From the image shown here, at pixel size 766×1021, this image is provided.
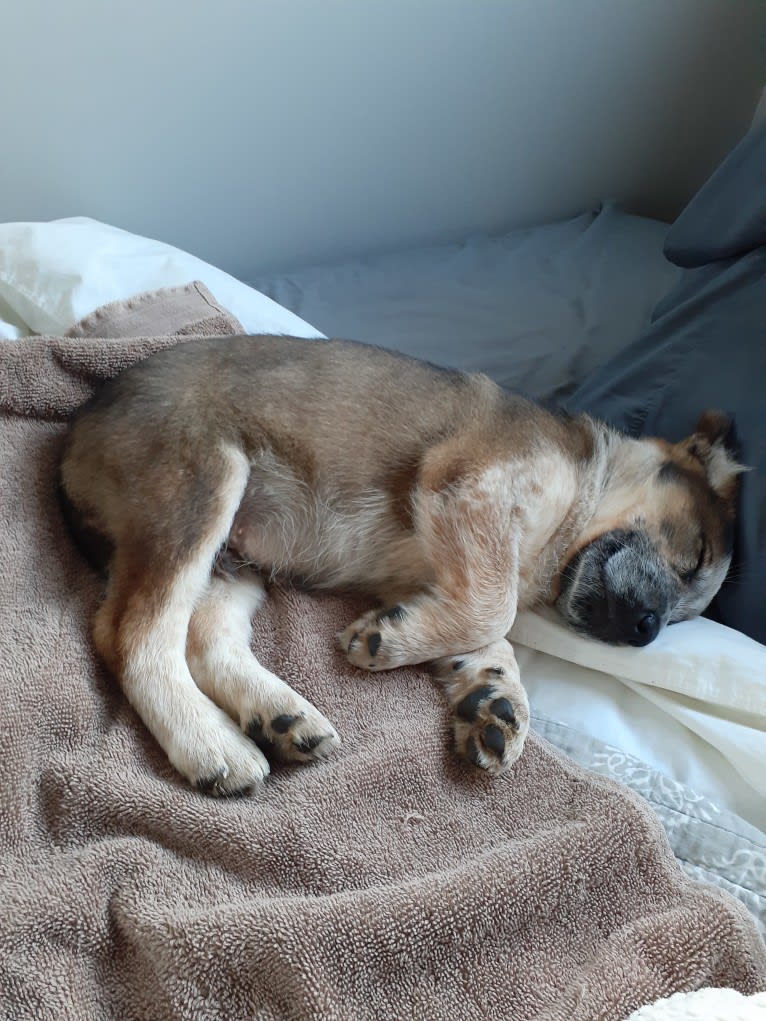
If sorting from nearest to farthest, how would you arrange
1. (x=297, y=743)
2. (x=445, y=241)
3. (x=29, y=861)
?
(x=29, y=861), (x=297, y=743), (x=445, y=241)

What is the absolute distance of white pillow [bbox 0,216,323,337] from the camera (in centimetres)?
262

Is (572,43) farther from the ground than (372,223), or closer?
farther from the ground

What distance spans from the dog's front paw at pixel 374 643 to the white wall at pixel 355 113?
6.87 ft

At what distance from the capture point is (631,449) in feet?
8.13

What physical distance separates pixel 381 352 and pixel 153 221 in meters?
1.47

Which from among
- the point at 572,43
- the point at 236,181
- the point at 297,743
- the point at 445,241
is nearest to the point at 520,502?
the point at 297,743

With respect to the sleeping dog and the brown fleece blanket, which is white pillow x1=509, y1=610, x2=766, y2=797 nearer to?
the sleeping dog

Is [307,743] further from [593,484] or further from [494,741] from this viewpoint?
[593,484]

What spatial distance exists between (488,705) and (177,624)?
696mm

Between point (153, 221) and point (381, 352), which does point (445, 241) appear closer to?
point (153, 221)

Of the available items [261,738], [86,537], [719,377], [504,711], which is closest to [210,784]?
[261,738]

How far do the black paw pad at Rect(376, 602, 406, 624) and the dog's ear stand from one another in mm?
949

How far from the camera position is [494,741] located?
178 centimetres

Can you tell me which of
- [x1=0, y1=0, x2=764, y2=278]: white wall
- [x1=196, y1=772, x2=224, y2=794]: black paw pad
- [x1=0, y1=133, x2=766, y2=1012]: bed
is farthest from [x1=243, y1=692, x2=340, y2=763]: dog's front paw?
[x1=0, y1=0, x2=764, y2=278]: white wall
